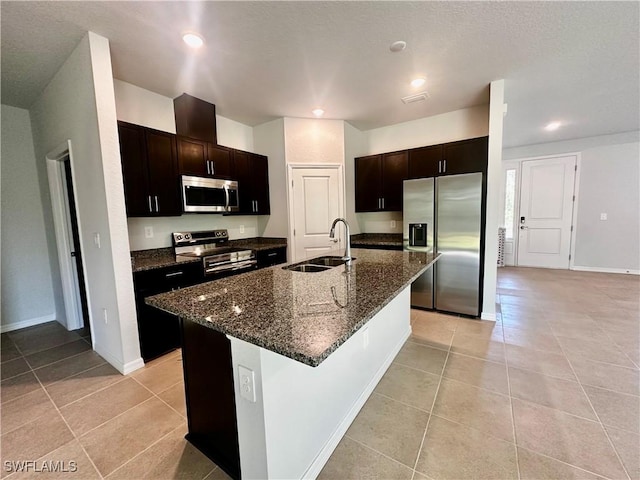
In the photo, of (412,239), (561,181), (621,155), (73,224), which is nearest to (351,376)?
(412,239)

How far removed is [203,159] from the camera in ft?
9.73

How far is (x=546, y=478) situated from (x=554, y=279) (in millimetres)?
4659

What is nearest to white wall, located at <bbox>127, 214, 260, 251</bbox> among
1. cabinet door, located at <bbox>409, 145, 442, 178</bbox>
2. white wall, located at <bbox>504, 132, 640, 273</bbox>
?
cabinet door, located at <bbox>409, 145, 442, 178</bbox>

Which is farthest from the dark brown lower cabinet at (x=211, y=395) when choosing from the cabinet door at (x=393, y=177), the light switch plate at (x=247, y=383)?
the cabinet door at (x=393, y=177)

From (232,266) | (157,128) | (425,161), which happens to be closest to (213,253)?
(232,266)

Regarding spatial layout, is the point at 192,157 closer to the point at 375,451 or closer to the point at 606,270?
the point at 375,451

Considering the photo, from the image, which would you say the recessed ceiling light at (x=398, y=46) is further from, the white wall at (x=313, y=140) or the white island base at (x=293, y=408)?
the white island base at (x=293, y=408)

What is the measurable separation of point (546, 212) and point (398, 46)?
5.39m

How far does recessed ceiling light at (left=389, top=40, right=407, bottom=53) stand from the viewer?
2.07 m

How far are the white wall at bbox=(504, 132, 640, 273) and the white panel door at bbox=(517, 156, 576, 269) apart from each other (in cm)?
16

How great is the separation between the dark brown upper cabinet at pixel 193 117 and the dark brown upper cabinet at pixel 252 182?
0.42 metres

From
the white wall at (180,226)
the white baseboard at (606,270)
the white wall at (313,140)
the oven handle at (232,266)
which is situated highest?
the white wall at (313,140)

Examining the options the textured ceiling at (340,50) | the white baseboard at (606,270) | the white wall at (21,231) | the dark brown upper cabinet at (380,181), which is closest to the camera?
the textured ceiling at (340,50)

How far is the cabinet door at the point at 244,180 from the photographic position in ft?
11.2
